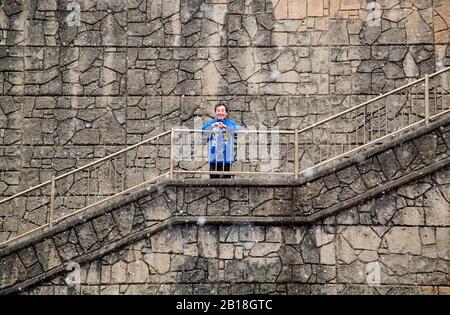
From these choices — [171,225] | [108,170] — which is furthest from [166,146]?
[171,225]

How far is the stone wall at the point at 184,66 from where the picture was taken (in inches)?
627

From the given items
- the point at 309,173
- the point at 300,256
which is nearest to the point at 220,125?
the point at 309,173

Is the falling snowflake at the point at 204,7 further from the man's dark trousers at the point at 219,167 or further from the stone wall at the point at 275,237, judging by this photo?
the stone wall at the point at 275,237

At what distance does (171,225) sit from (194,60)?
422cm

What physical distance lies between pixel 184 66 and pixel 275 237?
446 cm

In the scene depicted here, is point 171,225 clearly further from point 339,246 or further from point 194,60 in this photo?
point 194,60

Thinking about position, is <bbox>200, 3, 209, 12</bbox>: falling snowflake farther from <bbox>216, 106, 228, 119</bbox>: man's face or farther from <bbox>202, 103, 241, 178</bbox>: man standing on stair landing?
<bbox>202, 103, 241, 178</bbox>: man standing on stair landing

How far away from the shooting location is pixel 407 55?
15.9 m

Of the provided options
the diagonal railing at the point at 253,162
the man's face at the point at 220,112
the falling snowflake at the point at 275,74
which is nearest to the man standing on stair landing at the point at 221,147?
the man's face at the point at 220,112

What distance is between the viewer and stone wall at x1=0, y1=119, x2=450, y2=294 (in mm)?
12570

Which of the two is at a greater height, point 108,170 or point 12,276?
point 108,170

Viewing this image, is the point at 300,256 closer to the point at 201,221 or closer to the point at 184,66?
the point at 201,221

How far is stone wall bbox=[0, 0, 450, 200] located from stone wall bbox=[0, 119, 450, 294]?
322 cm
